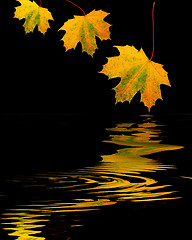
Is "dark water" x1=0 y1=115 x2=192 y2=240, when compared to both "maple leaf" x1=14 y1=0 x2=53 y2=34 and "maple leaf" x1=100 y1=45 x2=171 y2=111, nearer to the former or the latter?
"maple leaf" x1=100 y1=45 x2=171 y2=111

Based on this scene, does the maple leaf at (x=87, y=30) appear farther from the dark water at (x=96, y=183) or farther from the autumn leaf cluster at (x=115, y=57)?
the dark water at (x=96, y=183)

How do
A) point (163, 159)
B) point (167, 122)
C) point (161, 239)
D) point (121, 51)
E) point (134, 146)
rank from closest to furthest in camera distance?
point (161, 239), point (121, 51), point (163, 159), point (134, 146), point (167, 122)

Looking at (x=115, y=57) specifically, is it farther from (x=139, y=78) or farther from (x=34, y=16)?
(x=34, y=16)

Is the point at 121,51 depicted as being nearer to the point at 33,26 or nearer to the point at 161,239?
the point at 33,26

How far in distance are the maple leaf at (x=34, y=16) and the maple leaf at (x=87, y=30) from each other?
46 millimetres

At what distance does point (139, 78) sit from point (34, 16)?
0.32 meters

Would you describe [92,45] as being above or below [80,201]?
above

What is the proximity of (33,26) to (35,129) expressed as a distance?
5.97 ft

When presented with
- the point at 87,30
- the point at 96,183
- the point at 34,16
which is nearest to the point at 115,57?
the point at 87,30

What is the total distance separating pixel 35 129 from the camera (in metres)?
3.18

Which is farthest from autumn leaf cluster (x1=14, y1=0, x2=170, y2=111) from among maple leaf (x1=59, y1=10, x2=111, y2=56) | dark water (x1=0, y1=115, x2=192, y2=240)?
dark water (x1=0, y1=115, x2=192, y2=240)

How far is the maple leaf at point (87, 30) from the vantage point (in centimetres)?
132

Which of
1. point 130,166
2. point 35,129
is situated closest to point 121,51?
point 130,166

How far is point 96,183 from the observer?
70.3 inches
